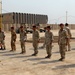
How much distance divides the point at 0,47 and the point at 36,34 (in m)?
5.65

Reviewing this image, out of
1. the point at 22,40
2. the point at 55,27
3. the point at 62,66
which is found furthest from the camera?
the point at 55,27

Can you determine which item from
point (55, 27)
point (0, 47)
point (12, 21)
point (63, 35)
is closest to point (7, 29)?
point (12, 21)

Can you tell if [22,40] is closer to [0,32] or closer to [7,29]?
[0,32]

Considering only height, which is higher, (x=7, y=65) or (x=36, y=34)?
(x=36, y=34)

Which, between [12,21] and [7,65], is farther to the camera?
[12,21]

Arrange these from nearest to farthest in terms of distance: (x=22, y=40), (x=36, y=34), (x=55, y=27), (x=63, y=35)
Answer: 1. (x=63, y=35)
2. (x=36, y=34)
3. (x=22, y=40)
4. (x=55, y=27)

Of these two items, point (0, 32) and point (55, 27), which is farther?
point (55, 27)

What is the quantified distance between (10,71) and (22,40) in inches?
236

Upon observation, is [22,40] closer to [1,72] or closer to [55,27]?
[1,72]

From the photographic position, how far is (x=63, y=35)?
13711 millimetres

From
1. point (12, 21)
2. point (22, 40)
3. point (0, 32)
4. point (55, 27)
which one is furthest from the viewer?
point (55, 27)

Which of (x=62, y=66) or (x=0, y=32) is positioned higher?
(x=0, y=32)

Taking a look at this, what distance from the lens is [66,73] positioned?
34.6 ft

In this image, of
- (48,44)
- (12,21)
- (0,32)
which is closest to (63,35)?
(48,44)
